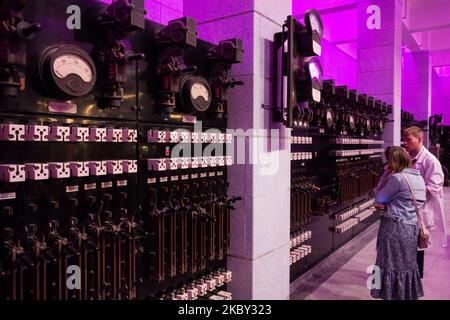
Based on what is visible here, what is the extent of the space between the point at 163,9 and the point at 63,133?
215 cm

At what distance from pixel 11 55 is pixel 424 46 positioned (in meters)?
11.7

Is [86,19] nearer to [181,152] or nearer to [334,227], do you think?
[181,152]

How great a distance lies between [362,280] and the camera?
13.9ft

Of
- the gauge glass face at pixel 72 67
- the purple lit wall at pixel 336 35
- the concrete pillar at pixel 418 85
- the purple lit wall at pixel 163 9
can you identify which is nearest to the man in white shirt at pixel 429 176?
the purple lit wall at pixel 163 9

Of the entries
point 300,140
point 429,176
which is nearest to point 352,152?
point 429,176

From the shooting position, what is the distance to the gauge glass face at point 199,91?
7.93ft

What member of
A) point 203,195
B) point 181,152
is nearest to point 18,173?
point 181,152

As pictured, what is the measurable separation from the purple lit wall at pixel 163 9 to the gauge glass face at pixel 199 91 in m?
1.20

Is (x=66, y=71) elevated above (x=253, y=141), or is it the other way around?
(x=66, y=71)

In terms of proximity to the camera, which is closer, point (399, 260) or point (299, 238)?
point (399, 260)

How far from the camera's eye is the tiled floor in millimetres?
3820

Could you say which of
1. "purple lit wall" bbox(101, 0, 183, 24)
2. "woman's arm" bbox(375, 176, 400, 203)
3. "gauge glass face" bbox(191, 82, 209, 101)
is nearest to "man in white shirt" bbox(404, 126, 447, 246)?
"woman's arm" bbox(375, 176, 400, 203)

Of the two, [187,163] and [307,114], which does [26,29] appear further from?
[307,114]
